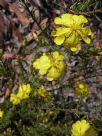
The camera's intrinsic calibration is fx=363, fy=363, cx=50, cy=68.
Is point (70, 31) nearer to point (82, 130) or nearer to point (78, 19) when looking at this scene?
point (78, 19)

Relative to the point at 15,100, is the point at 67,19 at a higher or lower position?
higher

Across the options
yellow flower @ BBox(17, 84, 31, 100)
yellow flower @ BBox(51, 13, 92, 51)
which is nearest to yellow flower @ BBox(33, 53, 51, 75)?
yellow flower @ BBox(51, 13, 92, 51)

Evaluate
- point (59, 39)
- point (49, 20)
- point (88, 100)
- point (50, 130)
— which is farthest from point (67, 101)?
point (59, 39)

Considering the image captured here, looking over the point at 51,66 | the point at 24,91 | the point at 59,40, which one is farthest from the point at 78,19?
the point at 24,91

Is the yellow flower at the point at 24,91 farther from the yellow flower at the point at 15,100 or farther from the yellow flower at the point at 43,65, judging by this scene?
the yellow flower at the point at 43,65

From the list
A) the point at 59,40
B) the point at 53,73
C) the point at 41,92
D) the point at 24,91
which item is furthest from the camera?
the point at 41,92

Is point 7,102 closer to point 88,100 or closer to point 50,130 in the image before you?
point 50,130
